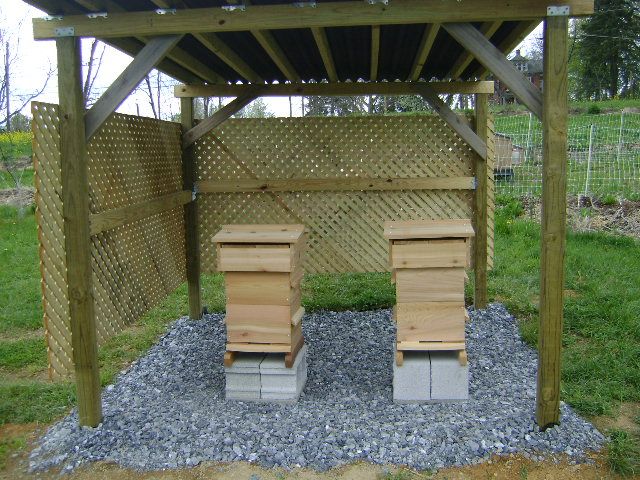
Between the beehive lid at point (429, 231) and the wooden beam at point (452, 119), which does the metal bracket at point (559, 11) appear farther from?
the wooden beam at point (452, 119)

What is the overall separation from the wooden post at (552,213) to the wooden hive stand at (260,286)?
1779mm

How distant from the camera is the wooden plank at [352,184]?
6750 millimetres

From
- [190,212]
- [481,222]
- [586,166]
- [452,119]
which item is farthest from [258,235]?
[586,166]

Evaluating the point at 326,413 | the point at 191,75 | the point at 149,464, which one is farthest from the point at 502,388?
the point at 191,75

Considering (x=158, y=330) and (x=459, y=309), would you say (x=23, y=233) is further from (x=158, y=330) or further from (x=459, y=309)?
(x=459, y=309)

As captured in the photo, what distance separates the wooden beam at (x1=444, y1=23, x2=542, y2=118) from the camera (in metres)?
3.68

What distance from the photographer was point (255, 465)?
3.57 m

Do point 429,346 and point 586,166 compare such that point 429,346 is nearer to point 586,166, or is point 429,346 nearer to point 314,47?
point 314,47

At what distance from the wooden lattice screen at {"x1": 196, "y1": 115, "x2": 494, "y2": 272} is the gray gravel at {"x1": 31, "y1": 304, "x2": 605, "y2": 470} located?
2.01 m

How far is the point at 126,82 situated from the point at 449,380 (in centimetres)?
315

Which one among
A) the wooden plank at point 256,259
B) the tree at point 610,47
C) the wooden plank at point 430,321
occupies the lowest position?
the wooden plank at point 430,321

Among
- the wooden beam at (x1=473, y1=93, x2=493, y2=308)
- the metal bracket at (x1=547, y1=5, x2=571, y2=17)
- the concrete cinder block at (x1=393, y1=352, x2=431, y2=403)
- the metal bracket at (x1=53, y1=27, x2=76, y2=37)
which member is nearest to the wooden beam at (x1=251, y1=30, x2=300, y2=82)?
the metal bracket at (x1=53, y1=27, x2=76, y2=37)

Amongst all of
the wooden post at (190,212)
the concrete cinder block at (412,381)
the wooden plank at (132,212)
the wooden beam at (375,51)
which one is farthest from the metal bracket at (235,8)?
the wooden post at (190,212)

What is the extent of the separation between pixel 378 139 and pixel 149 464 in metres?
4.53
